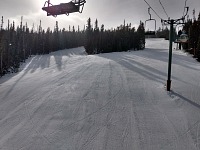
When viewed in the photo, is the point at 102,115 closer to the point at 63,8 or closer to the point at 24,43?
the point at 63,8

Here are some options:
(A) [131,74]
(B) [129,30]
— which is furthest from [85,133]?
(B) [129,30]

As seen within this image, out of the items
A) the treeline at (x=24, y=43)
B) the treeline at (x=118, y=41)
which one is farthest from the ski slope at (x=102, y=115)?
the treeline at (x=118, y=41)

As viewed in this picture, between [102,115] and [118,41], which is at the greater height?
[118,41]

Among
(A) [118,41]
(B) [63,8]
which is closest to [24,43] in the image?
(A) [118,41]

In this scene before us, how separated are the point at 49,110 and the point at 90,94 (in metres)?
3.83

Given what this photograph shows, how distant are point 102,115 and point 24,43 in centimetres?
5691

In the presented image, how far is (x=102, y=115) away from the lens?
14195 millimetres

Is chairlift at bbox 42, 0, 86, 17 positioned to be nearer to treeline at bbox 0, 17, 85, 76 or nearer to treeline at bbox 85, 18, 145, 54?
treeline at bbox 0, 17, 85, 76

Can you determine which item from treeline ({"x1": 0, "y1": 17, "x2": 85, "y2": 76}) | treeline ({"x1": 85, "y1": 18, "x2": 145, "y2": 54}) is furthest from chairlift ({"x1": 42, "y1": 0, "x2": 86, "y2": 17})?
treeline ({"x1": 85, "y1": 18, "x2": 145, "y2": 54})

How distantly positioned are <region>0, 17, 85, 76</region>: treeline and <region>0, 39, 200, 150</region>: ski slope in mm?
17828

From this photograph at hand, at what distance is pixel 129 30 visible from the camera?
74500 mm

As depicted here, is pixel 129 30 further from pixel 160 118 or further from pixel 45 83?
pixel 160 118

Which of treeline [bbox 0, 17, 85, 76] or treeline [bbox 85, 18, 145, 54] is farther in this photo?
treeline [bbox 85, 18, 145, 54]

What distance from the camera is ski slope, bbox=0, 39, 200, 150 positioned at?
36.0 feet
